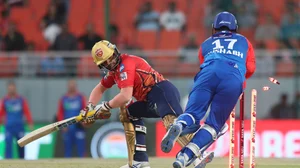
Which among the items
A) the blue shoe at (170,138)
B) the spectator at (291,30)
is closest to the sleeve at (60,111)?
the spectator at (291,30)

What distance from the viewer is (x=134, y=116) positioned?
38.4ft

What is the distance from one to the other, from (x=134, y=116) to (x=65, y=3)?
483 inches

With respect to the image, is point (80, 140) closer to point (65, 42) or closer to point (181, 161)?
point (65, 42)

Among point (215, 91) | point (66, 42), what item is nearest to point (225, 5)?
point (66, 42)

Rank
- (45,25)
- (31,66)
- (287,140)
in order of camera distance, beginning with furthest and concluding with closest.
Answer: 1. (45,25)
2. (31,66)
3. (287,140)

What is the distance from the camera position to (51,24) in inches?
894

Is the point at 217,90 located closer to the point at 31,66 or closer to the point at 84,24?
the point at 31,66

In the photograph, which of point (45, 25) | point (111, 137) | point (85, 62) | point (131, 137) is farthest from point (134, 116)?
point (45, 25)

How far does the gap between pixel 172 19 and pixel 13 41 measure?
12.9ft

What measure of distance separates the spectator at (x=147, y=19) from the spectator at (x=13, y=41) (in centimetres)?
299

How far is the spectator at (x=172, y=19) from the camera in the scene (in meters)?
22.5

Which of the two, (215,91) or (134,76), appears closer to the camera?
(215,91)

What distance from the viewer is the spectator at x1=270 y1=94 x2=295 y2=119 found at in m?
20.2

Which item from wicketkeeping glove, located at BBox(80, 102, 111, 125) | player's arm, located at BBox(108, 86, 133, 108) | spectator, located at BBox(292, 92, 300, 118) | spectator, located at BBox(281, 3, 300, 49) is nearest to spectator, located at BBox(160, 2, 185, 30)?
spectator, located at BBox(281, 3, 300, 49)
